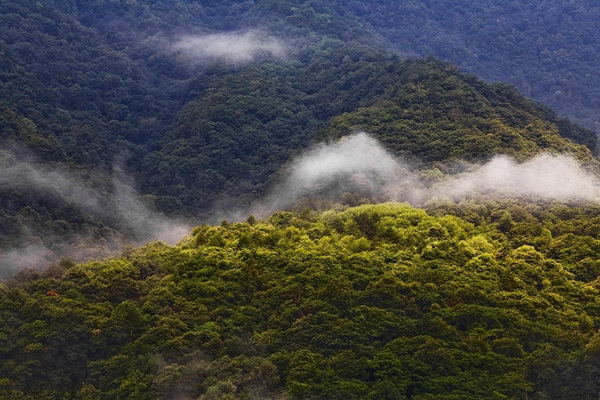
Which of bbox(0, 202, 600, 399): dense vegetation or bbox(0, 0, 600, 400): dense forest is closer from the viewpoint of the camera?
bbox(0, 202, 600, 399): dense vegetation

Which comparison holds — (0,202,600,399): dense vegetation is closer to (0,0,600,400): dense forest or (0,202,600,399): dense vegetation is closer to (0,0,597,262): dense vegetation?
(0,0,600,400): dense forest

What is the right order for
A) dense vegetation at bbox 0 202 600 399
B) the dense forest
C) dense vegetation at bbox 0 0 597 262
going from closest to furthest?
dense vegetation at bbox 0 202 600 399 < the dense forest < dense vegetation at bbox 0 0 597 262

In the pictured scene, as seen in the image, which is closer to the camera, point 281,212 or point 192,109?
point 281,212

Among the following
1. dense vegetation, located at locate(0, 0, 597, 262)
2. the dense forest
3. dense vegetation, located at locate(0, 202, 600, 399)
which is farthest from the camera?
dense vegetation, located at locate(0, 0, 597, 262)

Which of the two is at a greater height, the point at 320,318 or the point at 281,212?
the point at 281,212

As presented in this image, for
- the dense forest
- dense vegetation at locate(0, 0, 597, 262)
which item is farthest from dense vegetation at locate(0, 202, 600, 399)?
dense vegetation at locate(0, 0, 597, 262)

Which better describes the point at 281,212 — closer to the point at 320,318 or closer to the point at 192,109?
the point at 320,318

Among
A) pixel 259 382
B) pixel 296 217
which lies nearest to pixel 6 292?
pixel 259 382

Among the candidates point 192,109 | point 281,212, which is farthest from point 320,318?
point 192,109
